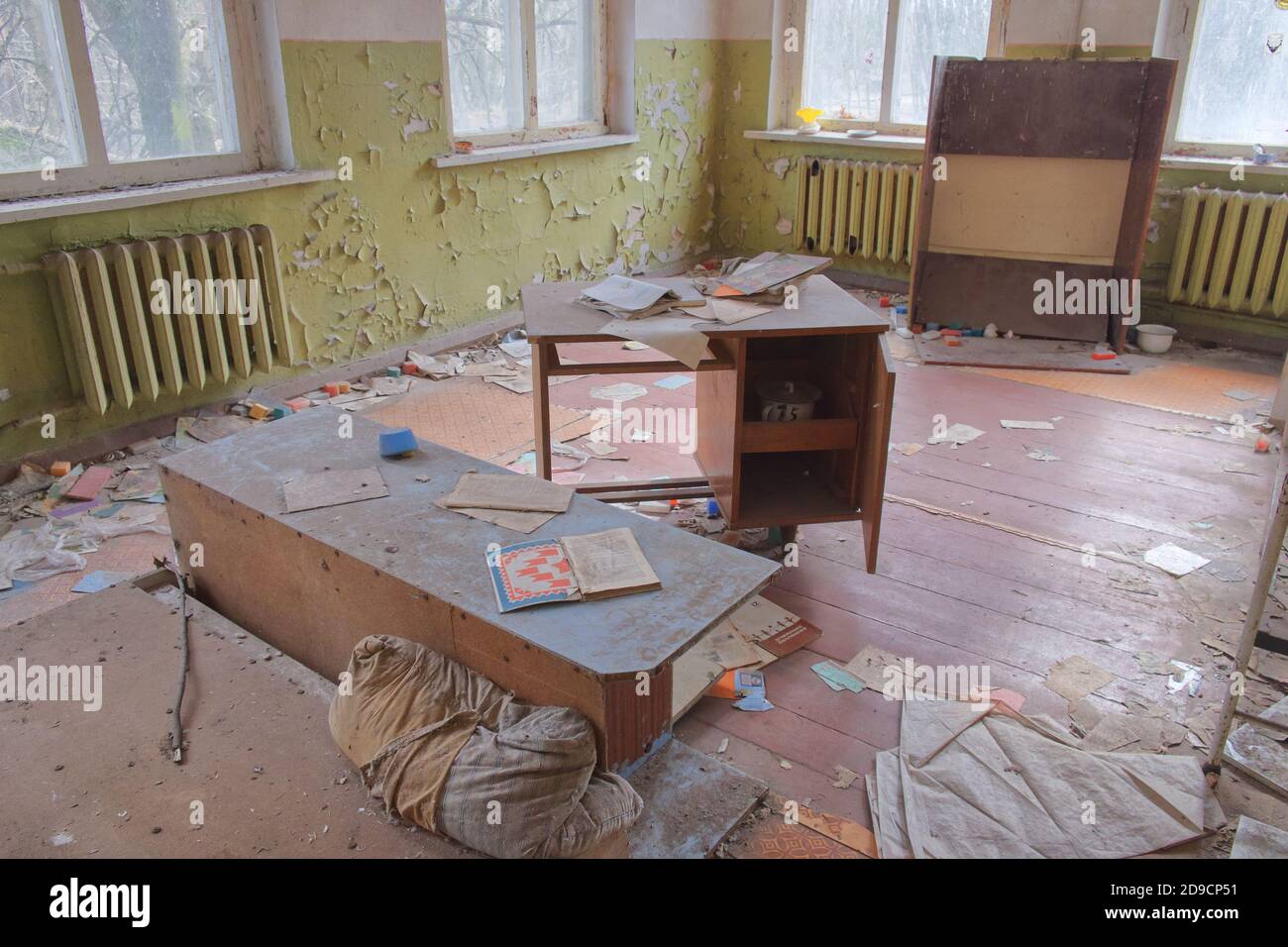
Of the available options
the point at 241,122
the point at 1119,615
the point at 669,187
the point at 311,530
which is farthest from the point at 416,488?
the point at 669,187

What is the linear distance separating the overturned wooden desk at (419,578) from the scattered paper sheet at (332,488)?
25mm

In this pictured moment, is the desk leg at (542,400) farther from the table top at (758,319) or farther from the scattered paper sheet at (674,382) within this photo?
the scattered paper sheet at (674,382)

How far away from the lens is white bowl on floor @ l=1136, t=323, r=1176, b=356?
5.01 metres

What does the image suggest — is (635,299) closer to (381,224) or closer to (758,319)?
(758,319)

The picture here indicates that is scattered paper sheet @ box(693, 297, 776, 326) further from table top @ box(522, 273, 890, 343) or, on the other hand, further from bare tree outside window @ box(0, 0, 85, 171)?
bare tree outside window @ box(0, 0, 85, 171)

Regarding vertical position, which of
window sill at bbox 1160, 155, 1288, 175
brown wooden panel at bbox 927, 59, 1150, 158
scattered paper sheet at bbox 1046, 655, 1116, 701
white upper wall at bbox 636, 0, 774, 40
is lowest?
scattered paper sheet at bbox 1046, 655, 1116, 701

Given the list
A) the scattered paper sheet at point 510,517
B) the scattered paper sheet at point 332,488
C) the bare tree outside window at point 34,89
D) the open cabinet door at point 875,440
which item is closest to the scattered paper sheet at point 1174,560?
the open cabinet door at point 875,440

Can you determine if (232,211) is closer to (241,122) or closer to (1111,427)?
(241,122)

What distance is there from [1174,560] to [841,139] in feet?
12.5

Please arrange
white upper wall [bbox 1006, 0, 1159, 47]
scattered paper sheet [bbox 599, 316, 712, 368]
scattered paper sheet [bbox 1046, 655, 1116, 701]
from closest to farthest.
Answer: scattered paper sheet [bbox 1046, 655, 1116, 701]
scattered paper sheet [bbox 599, 316, 712, 368]
white upper wall [bbox 1006, 0, 1159, 47]

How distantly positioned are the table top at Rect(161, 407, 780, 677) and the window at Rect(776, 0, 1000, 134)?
4384mm

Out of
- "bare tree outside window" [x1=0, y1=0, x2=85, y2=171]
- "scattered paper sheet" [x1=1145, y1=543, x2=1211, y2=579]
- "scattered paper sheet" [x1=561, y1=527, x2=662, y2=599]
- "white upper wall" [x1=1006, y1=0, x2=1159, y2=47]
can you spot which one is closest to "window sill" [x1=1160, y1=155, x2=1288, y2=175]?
"white upper wall" [x1=1006, y1=0, x2=1159, y2=47]

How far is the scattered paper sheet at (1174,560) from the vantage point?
116 inches

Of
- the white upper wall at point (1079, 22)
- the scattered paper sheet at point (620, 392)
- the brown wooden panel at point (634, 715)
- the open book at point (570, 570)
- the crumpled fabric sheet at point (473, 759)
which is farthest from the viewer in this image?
the white upper wall at point (1079, 22)
